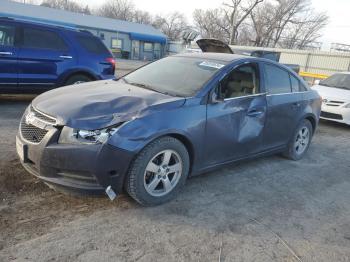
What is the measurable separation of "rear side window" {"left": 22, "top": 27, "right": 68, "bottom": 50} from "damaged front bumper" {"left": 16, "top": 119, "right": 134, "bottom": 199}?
15.4 ft

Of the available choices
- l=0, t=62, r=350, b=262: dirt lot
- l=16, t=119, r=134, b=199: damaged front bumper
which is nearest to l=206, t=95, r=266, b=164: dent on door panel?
l=0, t=62, r=350, b=262: dirt lot

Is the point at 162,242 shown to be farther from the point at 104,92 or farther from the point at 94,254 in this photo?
the point at 104,92

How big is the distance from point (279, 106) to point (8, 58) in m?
5.32

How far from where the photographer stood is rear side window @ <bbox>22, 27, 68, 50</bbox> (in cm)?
720

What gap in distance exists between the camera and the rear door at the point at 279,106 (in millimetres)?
4770

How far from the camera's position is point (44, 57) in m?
7.29

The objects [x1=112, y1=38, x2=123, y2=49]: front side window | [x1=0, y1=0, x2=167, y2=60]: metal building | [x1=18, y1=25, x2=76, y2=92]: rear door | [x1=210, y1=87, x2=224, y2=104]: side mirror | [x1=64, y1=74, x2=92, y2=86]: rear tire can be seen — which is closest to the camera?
[x1=210, y1=87, x2=224, y2=104]: side mirror

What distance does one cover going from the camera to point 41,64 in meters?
7.27

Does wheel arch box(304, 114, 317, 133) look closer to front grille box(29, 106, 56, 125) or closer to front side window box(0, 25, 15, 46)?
front grille box(29, 106, 56, 125)

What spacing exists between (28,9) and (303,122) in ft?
130

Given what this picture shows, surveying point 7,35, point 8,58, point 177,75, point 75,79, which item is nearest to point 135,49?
point 75,79

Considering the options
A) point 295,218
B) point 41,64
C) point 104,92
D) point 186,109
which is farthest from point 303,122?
point 41,64

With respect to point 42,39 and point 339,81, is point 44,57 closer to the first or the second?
point 42,39

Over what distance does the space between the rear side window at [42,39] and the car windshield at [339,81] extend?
7.25 m
